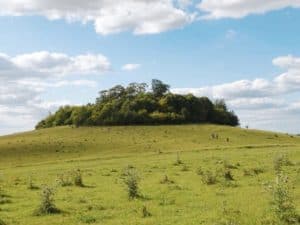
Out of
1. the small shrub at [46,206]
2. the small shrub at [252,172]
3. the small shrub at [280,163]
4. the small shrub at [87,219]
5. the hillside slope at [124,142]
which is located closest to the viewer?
the small shrub at [87,219]

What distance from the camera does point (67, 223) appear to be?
18.3 meters

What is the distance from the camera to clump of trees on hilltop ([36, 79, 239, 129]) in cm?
11000

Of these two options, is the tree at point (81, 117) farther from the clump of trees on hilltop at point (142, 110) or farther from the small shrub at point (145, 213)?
the small shrub at point (145, 213)

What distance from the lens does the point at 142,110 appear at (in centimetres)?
11169

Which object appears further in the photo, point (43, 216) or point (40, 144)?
point (40, 144)

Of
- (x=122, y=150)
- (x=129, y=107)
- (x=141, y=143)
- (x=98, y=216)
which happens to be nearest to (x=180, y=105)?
(x=129, y=107)

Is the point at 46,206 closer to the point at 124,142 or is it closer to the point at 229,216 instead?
the point at 229,216

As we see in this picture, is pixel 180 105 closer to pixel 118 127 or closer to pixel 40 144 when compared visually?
pixel 118 127

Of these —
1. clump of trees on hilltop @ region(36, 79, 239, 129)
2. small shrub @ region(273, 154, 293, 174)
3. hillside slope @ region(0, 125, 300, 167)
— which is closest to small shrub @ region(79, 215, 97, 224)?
small shrub @ region(273, 154, 293, 174)

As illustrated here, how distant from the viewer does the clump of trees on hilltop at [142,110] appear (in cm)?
11000

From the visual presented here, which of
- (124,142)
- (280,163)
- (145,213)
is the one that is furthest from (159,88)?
(145,213)

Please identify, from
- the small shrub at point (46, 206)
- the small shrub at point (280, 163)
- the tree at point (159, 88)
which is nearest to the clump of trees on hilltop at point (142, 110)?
the tree at point (159, 88)

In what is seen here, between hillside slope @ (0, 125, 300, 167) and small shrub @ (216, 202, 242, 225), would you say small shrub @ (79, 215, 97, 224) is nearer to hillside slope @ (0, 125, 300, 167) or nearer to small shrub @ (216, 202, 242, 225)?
small shrub @ (216, 202, 242, 225)

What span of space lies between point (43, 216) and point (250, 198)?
8709 millimetres
